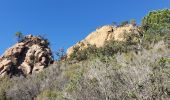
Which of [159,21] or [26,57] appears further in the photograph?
[26,57]

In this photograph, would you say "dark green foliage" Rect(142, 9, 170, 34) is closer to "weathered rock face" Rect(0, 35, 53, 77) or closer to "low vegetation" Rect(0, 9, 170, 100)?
"low vegetation" Rect(0, 9, 170, 100)

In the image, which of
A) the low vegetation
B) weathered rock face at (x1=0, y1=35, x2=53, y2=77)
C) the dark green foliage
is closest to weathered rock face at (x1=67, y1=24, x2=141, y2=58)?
weathered rock face at (x1=0, y1=35, x2=53, y2=77)

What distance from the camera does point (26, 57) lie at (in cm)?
10588

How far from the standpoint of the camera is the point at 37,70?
9950 cm

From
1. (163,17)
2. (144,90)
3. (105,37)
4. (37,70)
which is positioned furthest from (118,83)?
(105,37)

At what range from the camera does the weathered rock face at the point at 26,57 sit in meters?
99.9

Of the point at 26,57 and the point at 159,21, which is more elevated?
the point at 26,57

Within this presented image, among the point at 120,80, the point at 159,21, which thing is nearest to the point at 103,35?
the point at 159,21

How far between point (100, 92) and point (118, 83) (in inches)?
121

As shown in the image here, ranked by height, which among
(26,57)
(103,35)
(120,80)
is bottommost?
(120,80)

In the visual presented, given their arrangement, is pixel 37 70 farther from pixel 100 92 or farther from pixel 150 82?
pixel 150 82

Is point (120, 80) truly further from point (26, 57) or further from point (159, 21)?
point (26, 57)

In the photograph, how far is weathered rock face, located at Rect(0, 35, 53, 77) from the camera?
99.9 meters

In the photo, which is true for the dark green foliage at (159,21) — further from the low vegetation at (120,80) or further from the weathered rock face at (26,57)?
the weathered rock face at (26,57)
